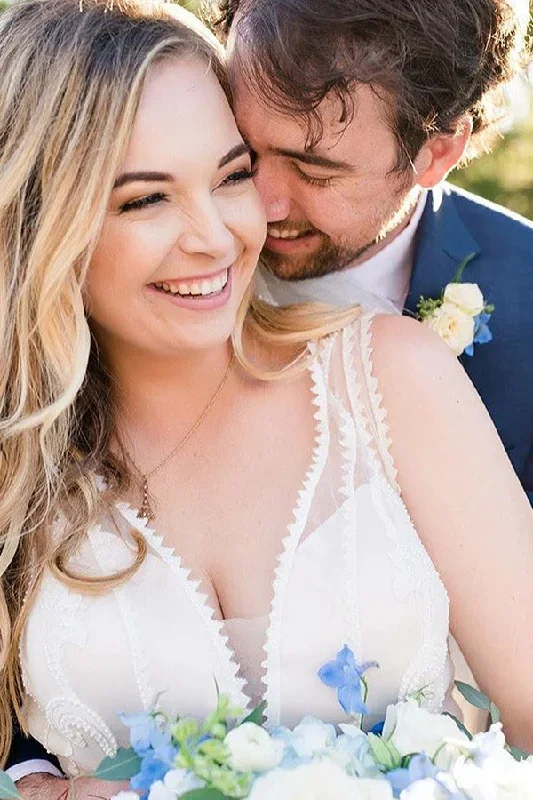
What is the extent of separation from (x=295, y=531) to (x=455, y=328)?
845 millimetres

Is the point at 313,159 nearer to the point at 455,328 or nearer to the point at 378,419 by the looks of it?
the point at 455,328

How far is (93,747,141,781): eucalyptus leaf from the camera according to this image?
196 cm

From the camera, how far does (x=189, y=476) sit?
284 cm

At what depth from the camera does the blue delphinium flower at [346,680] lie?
2.12 meters

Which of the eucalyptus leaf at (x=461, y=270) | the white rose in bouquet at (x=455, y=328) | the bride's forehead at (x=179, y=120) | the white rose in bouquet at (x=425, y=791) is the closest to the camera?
the white rose in bouquet at (x=425, y=791)

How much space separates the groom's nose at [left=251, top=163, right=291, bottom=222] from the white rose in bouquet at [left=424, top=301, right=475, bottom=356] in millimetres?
518

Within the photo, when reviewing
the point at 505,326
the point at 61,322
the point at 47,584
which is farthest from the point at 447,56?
the point at 47,584

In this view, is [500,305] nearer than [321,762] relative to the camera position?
No

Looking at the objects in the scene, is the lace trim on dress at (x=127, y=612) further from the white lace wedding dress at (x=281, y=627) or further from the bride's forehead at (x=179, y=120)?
the bride's forehead at (x=179, y=120)

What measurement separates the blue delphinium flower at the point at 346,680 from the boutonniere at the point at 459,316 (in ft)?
3.88

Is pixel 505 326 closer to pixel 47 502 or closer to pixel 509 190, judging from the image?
pixel 47 502

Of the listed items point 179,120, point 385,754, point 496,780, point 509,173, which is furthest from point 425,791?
point 509,173

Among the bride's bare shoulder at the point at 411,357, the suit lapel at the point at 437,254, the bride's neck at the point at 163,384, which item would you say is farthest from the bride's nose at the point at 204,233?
the suit lapel at the point at 437,254

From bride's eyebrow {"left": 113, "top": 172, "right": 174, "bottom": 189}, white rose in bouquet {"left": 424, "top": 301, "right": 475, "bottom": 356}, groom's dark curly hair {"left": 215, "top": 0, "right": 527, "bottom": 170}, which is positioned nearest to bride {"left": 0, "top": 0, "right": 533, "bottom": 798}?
bride's eyebrow {"left": 113, "top": 172, "right": 174, "bottom": 189}
